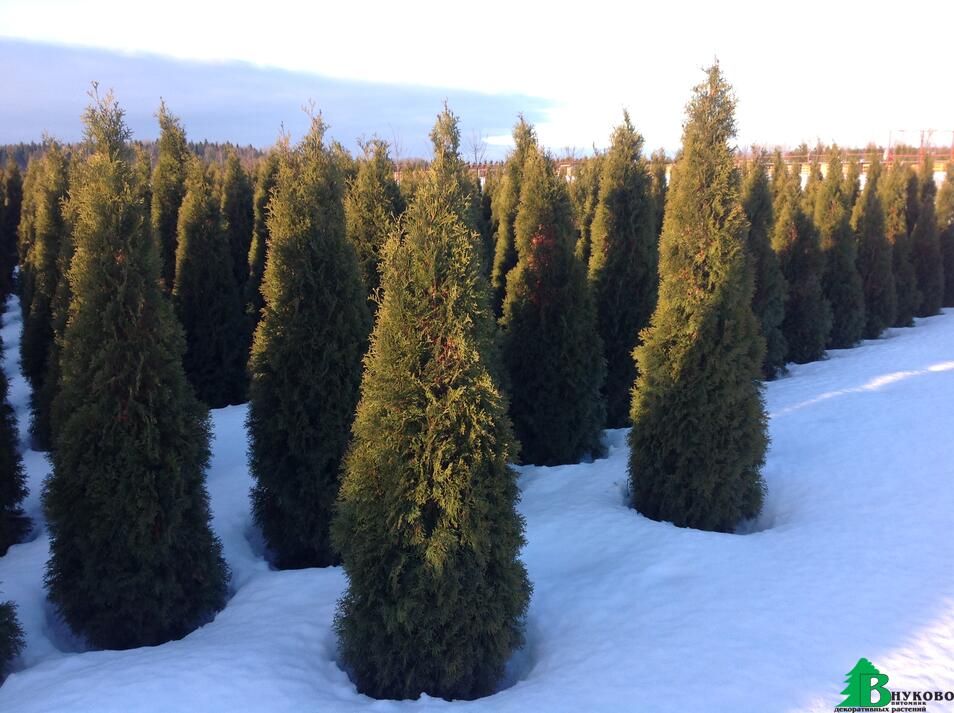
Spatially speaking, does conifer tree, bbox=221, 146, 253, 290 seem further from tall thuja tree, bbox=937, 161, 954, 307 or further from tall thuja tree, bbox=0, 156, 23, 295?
tall thuja tree, bbox=937, 161, 954, 307

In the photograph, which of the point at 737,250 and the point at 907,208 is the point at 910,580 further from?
the point at 907,208

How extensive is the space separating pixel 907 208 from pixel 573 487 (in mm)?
17565

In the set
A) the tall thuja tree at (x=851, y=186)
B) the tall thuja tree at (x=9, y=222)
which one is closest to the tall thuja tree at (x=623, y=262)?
the tall thuja tree at (x=851, y=186)

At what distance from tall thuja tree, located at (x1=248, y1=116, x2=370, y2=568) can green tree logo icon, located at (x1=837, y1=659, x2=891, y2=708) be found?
4546mm

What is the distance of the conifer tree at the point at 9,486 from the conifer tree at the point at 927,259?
70.1 ft

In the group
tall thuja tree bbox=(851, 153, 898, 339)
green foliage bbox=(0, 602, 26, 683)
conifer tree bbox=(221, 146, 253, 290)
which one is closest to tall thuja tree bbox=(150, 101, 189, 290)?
conifer tree bbox=(221, 146, 253, 290)

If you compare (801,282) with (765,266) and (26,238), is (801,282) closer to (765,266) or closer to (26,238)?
(765,266)

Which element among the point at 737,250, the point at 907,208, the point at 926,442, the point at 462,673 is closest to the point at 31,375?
the point at 462,673

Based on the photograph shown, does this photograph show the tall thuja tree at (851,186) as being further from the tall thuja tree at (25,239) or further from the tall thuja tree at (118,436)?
the tall thuja tree at (25,239)

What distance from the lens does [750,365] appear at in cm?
716

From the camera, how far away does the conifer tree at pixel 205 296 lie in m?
11.9

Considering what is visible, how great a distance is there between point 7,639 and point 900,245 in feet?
68.4

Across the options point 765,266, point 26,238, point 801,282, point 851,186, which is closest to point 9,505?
point 765,266

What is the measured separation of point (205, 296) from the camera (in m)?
11.9
